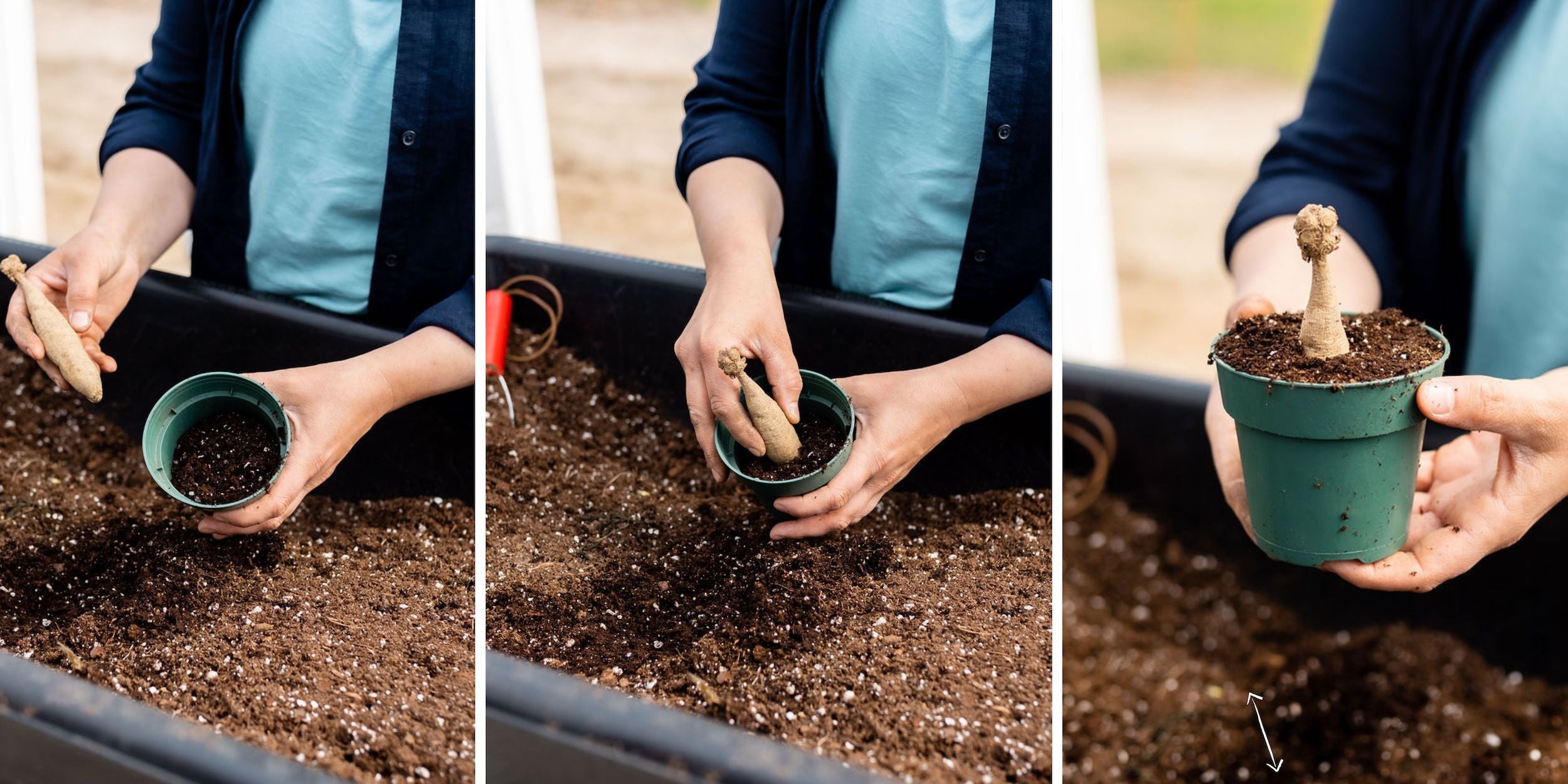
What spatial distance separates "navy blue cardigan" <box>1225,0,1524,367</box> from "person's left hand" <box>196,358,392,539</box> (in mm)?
893

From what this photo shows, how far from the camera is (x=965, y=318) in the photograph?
3.19 feet

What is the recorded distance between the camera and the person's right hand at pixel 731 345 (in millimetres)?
916

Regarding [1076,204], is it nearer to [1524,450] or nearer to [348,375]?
[1524,450]

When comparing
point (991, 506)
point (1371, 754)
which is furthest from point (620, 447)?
point (1371, 754)

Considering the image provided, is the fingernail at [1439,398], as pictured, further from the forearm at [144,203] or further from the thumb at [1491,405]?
the forearm at [144,203]

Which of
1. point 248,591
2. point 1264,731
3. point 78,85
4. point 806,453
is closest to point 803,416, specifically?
point 806,453

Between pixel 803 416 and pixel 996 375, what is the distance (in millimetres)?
176

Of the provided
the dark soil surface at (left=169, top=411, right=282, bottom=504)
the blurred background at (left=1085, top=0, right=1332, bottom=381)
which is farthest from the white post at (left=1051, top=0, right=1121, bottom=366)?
the dark soil surface at (left=169, top=411, right=282, bottom=504)

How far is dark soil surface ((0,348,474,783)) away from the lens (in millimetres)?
886

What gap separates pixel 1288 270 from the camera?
1.11 m

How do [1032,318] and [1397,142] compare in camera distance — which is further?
[1397,142]

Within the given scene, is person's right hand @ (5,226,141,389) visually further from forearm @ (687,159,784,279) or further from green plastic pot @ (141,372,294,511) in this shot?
forearm @ (687,159,784,279)

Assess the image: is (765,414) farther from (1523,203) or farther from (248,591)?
(1523,203)

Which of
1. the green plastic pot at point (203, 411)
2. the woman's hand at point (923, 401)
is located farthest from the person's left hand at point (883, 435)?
the green plastic pot at point (203, 411)
